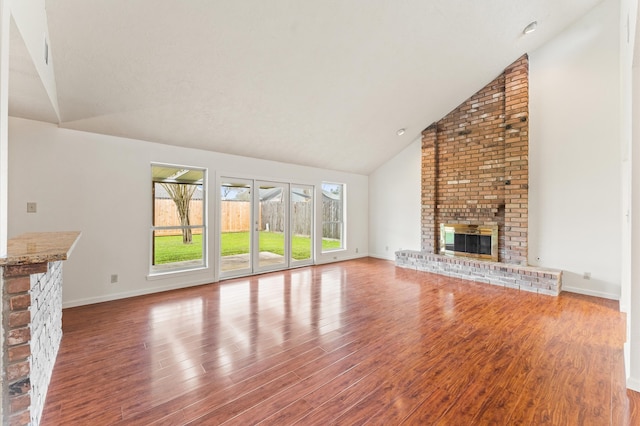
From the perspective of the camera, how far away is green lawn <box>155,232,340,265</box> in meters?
4.60

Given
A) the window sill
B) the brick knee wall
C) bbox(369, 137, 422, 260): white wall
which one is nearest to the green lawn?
the window sill

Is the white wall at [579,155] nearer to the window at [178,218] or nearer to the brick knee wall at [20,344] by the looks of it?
the window at [178,218]

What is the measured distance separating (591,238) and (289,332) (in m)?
4.76

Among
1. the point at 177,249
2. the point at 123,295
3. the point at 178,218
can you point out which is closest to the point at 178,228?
the point at 178,218

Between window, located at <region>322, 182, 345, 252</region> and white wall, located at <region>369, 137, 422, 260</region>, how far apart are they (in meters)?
0.94

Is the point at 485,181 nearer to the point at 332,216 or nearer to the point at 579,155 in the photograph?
the point at 579,155

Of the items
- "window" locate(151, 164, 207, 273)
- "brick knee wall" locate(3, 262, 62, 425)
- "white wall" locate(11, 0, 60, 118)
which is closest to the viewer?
"brick knee wall" locate(3, 262, 62, 425)

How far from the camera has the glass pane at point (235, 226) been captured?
513cm

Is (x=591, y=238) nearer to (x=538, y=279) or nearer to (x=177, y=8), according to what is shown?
(x=538, y=279)

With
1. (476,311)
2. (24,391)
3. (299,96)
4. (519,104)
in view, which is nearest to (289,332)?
(24,391)

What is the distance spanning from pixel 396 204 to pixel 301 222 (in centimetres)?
245

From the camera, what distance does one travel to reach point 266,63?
133 inches

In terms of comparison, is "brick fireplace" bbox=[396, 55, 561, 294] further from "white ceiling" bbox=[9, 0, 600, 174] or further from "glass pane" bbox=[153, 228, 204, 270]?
"glass pane" bbox=[153, 228, 204, 270]

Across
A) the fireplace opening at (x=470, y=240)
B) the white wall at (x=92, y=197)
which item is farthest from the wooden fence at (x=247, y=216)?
the fireplace opening at (x=470, y=240)
